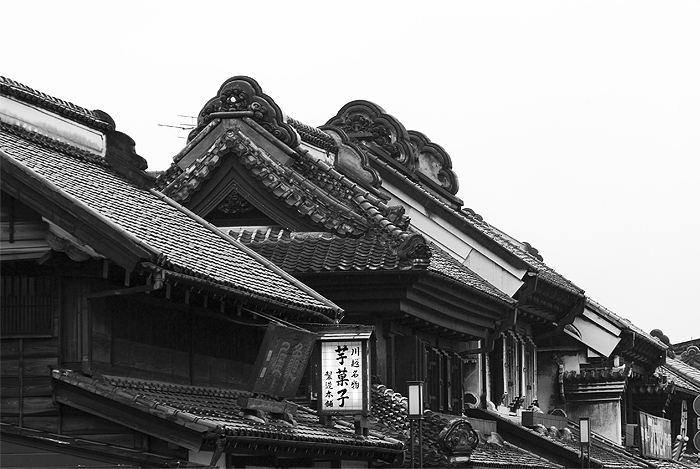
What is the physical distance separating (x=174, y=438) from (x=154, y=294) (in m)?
2.97

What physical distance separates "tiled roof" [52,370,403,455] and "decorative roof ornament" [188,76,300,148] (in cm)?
719

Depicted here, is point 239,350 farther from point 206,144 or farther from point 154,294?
point 206,144

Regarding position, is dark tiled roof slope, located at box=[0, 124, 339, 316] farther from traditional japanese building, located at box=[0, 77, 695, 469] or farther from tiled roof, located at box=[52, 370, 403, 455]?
tiled roof, located at box=[52, 370, 403, 455]

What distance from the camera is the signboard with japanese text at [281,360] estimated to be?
2027cm

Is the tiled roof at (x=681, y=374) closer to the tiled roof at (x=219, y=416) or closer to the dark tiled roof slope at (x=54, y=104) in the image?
the tiled roof at (x=219, y=416)

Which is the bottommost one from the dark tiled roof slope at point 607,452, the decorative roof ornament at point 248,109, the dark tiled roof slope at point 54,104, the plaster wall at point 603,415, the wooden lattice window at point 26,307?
the dark tiled roof slope at point 607,452

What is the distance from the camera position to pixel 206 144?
1086 inches

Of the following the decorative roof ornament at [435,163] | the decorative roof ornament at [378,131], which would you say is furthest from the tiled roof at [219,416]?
the decorative roof ornament at [435,163]

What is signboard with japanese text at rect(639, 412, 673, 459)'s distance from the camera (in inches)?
1576

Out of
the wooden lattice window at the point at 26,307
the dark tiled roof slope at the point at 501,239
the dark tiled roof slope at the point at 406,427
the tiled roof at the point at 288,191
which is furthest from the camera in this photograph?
the dark tiled roof slope at the point at 501,239

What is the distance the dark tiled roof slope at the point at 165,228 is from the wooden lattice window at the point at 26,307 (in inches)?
53.9

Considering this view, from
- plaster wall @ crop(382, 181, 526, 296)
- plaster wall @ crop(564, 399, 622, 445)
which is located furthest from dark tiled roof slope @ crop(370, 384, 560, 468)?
plaster wall @ crop(564, 399, 622, 445)

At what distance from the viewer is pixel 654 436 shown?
41.4 meters

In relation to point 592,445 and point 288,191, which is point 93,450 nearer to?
point 288,191
